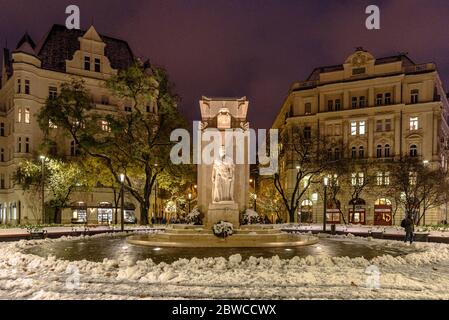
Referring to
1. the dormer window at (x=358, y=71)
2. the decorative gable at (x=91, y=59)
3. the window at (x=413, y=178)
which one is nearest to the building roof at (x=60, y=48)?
the decorative gable at (x=91, y=59)

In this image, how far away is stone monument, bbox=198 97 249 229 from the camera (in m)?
19.1

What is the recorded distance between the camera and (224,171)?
750 inches

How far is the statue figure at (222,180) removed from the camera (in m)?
19.0

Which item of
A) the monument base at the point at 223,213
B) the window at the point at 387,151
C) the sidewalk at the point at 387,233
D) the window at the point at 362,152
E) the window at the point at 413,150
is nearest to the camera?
the monument base at the point at 223,213

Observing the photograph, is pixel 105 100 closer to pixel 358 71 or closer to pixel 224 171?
pixel 358 71

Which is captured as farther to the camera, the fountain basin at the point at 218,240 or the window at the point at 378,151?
the window at the point at 378,151

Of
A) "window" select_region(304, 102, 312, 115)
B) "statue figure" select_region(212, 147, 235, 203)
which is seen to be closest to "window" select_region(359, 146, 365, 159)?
"window" select_region(304, 102, 312, 115)

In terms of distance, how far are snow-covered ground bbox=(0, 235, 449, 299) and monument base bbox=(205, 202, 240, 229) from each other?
6.67m

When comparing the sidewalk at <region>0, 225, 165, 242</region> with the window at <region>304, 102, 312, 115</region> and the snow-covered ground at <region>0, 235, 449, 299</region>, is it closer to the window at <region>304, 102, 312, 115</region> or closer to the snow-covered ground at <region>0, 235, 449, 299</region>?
the snow-covered ground at <region>0, 235, 449, 299</region>

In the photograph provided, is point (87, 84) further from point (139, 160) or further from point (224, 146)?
point (224, 146)

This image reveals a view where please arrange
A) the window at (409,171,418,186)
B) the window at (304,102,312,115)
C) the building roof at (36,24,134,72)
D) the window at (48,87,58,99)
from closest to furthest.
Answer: the window at (409,171,418,186) → the window at (48,87,58,99) → the building roof at (36,24,134,72) → the window at (304,102,312,115)

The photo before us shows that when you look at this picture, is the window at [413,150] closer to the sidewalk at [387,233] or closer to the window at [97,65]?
the sidewalk at [387,233]

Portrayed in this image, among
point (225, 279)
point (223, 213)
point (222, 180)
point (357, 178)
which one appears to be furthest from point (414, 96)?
point (225, 279)
